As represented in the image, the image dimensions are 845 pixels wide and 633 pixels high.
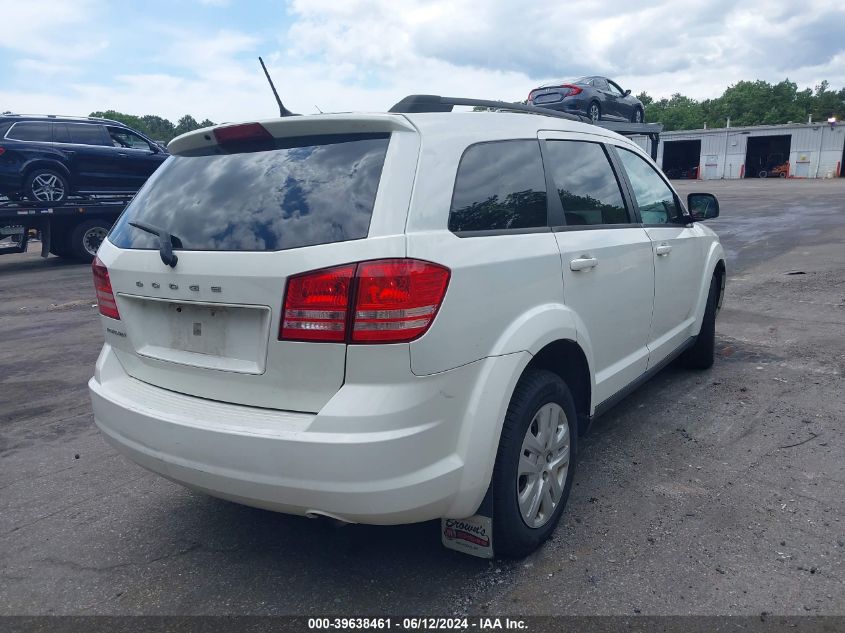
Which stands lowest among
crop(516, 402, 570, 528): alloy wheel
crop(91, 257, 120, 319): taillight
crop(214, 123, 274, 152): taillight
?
crop(516, 402, 570, 528): alloy wheel

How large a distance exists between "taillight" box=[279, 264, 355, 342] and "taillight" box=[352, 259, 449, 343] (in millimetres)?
46

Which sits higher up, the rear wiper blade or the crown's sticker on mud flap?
the rear wiper blade

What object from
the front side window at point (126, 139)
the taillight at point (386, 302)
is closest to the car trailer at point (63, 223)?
the front side window at point (126, 139)

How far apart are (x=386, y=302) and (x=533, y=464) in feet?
3.38

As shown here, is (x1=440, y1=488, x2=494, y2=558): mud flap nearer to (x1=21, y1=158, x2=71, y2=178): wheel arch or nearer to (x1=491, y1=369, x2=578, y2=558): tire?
(x1=491, y1=369, x2=578, y2=558): tire

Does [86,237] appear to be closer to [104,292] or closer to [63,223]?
[63,223]

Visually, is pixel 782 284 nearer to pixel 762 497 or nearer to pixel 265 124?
pixel 762 497

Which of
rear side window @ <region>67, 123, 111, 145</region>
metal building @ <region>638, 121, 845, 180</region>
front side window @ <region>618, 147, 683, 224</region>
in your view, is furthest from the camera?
metal building @ <region>638, 121, 845, 180</region>

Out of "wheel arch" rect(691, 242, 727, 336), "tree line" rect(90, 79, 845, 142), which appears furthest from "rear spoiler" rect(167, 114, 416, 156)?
"tree line" rect(90, 79, 845, 142)

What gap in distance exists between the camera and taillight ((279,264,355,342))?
2.17 meters

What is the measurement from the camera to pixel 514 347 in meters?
2.52

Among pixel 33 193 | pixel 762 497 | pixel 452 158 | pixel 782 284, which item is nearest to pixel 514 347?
pixel 452 158

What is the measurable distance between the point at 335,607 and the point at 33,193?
12.4 m

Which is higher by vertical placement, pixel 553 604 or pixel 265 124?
pixel 265 124
